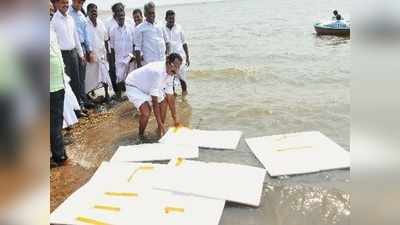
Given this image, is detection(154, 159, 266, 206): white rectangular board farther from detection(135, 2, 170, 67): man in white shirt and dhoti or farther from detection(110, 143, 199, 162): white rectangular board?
detection(135, 2, 170, 67): man in white shirt and dhoti

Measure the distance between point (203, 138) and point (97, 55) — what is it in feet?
9.94

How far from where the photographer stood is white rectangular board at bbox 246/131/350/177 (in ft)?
14.4

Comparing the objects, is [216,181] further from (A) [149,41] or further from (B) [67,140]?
(A) [149,41]

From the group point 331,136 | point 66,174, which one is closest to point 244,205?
point 66,174

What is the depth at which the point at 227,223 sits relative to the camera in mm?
3422

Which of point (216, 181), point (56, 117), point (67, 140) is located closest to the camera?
point (216, 181)

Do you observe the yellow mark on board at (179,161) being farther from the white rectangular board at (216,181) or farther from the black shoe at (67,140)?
the black shoe at (67,140)

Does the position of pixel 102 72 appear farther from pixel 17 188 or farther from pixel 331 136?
pixel 17 188

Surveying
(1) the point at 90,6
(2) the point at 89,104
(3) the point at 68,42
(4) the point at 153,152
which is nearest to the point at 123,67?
(2) the point at 89,104

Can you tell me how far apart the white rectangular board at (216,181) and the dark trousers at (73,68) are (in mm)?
2619

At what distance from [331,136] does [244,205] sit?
8.02 feet

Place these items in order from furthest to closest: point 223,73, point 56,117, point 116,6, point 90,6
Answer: point 223,73
point 116,6
point 90,6
point 56,117

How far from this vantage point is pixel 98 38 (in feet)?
24.2

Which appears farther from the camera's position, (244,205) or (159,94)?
(159,94)
